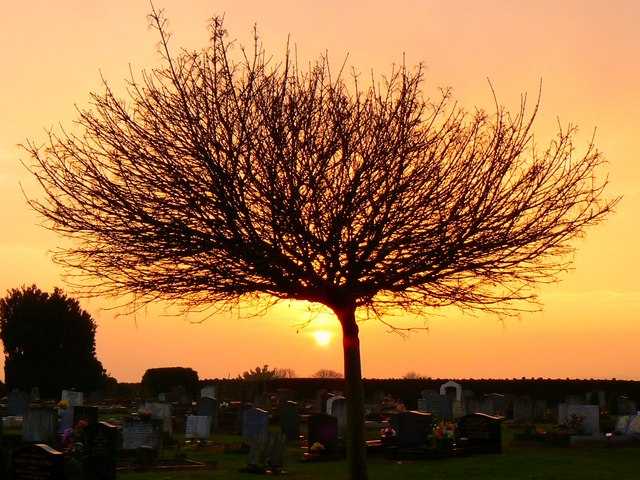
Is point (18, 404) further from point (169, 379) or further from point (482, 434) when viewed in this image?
point (482, 434)

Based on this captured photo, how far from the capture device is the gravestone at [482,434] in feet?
80.3

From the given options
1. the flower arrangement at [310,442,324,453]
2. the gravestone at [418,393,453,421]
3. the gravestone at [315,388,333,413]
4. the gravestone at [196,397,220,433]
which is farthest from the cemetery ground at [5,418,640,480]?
the gravestone at [315,388,333,413]

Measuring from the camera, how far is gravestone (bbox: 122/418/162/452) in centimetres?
2328

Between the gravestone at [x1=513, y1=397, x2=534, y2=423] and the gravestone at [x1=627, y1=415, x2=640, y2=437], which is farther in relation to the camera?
the gravestone at [x1=513, y1=397, x2=534, y2=423]

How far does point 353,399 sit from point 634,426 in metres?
14.2

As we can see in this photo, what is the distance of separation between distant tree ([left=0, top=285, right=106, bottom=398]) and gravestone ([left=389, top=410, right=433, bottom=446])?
114 feet

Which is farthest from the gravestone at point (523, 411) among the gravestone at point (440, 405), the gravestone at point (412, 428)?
the gravestone at point (412, 428)

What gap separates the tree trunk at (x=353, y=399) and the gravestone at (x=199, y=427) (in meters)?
14.5

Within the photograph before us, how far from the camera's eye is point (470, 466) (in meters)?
21.3

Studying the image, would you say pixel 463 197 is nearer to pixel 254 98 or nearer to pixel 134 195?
pixel 254 98

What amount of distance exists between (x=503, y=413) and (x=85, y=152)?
29.6 meters

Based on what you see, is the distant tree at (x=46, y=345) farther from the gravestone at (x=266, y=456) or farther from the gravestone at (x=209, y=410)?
the gravestone at (x=266, y=456)

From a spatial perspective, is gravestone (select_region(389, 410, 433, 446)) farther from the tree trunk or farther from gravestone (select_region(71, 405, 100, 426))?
the tree trunk

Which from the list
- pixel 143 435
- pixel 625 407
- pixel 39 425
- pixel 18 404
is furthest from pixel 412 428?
pixel 18 404
